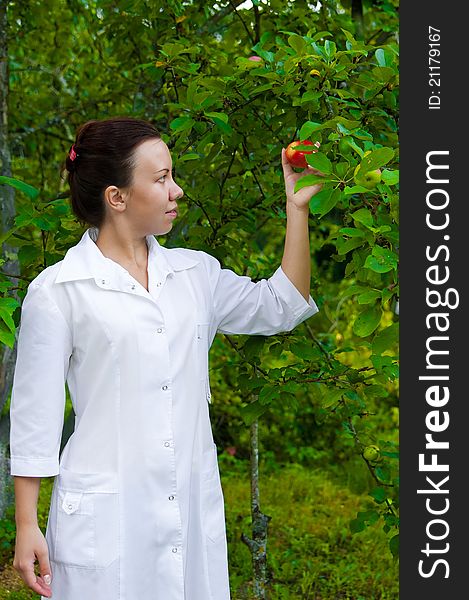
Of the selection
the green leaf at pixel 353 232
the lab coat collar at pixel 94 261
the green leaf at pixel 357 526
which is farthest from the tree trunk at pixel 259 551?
the green leaf at pixel 353 232

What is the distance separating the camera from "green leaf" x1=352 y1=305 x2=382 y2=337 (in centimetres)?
189

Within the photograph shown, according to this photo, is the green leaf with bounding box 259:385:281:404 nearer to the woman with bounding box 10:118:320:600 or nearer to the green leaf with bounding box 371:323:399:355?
the woman with bounding box 10:118:320:600

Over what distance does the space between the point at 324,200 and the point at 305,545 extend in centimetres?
237

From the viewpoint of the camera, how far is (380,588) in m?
3.51

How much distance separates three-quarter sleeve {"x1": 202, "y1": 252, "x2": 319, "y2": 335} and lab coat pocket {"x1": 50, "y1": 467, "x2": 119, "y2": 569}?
1.56ft

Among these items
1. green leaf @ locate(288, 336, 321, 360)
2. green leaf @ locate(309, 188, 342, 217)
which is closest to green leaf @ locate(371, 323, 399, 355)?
green leaf @ locate(309, 188, 342, 217)

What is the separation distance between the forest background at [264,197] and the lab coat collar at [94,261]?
137 millimetres

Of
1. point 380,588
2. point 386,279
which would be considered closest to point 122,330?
point 386,279

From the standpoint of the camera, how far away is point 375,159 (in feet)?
5.81

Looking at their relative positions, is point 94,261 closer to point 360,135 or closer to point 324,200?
point 324,200

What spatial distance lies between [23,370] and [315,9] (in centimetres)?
192

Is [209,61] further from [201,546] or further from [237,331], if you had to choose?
[201,546]

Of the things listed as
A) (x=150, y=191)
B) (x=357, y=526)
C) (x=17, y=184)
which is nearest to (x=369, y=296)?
(x=150, y=191)

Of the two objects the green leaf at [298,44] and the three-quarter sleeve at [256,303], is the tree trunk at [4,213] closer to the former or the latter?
the three-quarter sleeve at [256,303]
